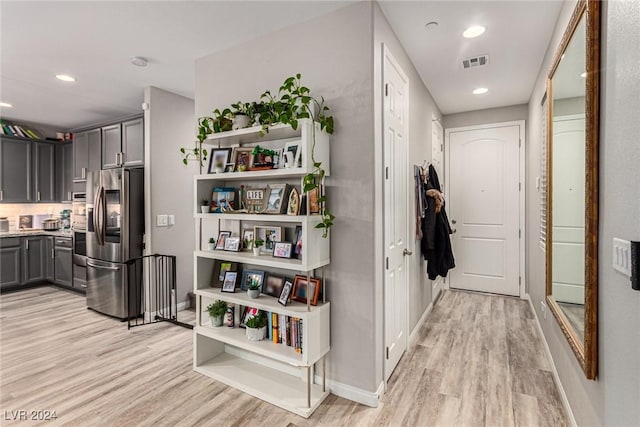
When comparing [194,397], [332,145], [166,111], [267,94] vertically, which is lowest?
[194,397]

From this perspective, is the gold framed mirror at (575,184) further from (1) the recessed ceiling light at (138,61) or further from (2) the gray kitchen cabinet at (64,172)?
(2) the gray kitchen cabinet at (64,172)

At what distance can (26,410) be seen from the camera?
2051mm

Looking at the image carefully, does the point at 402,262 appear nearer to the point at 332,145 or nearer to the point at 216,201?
the point at 332,145

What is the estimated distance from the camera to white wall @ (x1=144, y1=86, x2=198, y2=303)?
362 cm

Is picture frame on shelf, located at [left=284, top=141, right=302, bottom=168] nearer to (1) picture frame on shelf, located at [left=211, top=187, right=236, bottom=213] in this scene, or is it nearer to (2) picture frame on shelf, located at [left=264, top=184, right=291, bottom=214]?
(2) picture frame on shelf, located at [left=264, top=184, right=291, bottom=214]

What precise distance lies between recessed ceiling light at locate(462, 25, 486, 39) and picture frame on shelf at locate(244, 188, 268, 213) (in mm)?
1916

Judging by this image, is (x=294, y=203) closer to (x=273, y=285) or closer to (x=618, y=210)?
(x=273, y=285)

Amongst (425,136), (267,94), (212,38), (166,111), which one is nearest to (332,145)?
(267,94)

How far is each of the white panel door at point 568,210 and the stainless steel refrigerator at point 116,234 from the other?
3880 mm

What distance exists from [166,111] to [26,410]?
2970 millimetres

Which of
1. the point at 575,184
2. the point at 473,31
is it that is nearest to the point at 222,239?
the point at 575,184

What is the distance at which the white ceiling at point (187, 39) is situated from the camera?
215cm

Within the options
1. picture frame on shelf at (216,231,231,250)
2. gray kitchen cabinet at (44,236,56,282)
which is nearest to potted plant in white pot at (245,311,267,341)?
picture frame on shelf at (216,231,231,250)

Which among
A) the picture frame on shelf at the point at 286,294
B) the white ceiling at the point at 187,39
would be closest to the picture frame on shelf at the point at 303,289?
the picture frame on shelf at the point at 286,294
